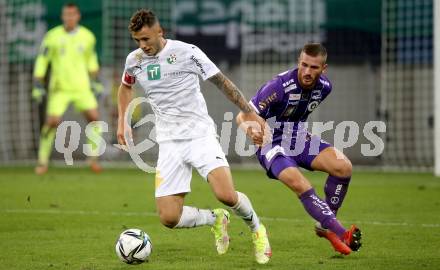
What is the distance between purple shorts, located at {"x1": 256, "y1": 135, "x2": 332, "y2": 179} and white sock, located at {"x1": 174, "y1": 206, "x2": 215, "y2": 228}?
Answer: 0.71 m

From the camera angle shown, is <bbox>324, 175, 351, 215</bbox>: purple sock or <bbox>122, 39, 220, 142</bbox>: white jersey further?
<bbox>324, 175, 351, 215</bbox>: purple sock

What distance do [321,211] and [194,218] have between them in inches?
43.5

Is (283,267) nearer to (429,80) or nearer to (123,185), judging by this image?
(123,185)

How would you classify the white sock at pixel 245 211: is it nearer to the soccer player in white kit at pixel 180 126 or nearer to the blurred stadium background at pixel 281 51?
the soccer player in white kit at pixel 180 126

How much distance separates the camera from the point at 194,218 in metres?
8.83

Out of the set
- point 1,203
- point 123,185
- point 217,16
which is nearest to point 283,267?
point 1,203

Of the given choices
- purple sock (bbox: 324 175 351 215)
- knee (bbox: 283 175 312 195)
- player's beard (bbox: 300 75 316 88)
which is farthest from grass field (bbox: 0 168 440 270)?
player's beard (bbox: 300 75 316 88)

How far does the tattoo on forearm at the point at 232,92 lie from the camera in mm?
8375

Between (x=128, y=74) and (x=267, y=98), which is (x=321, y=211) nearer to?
(x=267, y=98)

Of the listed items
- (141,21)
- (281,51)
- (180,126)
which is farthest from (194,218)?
(281,51)

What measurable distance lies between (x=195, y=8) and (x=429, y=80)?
554 centimetres

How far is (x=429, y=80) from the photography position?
22188mm

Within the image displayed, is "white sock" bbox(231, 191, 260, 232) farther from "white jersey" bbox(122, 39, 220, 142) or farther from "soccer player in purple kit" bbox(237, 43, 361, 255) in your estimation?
"white jersey" bbox(122, 39, 220, 142)

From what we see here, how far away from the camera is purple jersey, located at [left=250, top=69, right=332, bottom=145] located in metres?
9.25
